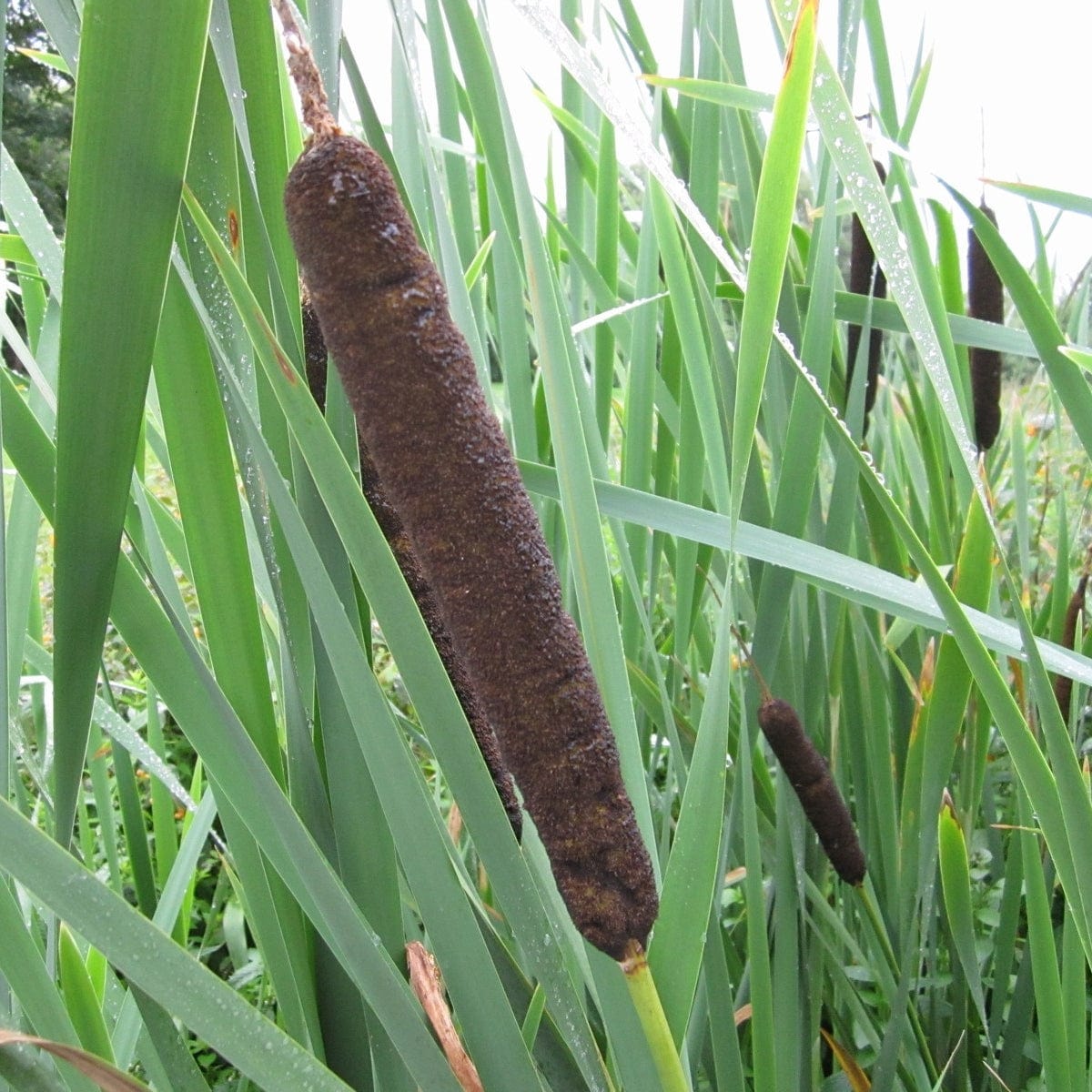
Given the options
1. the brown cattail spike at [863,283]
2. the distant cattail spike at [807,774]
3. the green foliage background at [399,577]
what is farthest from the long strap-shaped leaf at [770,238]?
the brown cattail spike at [863,283]

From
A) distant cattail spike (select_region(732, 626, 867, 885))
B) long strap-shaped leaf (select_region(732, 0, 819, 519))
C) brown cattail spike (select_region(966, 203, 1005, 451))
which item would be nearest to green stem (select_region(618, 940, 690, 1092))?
long strap-shaped leaf (select_region(732, 0, 819, 519))

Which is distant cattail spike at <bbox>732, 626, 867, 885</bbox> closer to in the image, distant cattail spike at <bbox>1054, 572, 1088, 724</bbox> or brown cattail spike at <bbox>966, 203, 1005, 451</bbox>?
distant cattail spike at <bbox>1054, 572, 1088, 724</bbox>

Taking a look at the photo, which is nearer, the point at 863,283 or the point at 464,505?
the point at 464,505

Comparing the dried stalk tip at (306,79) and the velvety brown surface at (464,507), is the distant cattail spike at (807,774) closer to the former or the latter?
the velvety brown surface at (464,507)

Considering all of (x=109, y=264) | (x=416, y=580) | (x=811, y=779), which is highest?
(x=109, y=264)

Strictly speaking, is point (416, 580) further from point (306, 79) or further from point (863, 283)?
point (863, 283)

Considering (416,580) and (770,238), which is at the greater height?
(770,238)

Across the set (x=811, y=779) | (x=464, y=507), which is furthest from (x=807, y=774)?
(x=464, y=507)
